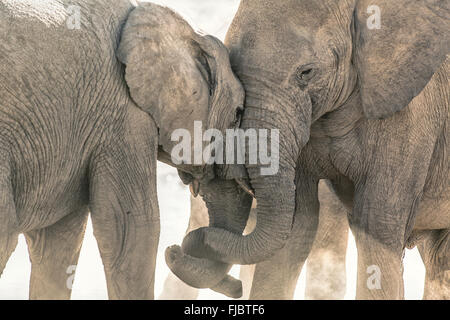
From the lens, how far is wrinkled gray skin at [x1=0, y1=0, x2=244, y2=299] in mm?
3859

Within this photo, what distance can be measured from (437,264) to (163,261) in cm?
306

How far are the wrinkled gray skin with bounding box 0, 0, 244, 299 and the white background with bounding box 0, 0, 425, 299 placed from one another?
1.47 metres

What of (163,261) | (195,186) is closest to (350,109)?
(195,186)

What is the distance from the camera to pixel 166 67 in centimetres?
422

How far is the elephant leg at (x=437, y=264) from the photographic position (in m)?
5.64

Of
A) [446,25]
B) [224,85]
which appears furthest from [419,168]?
[224,85]

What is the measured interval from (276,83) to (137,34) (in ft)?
2.44

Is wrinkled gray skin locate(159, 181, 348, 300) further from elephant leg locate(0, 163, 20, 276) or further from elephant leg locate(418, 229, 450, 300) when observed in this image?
elephant leg locate(0, 163, 20, 276)

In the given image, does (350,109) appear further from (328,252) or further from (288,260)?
(328,252)

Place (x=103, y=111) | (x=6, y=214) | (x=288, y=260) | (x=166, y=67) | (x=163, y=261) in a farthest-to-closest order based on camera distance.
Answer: (x=163, y=261) → (x=288, y=260) → (x=166, y=67) → (x=103, y=111) → (x=6, y=214)

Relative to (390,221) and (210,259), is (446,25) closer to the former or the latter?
(390,221)
